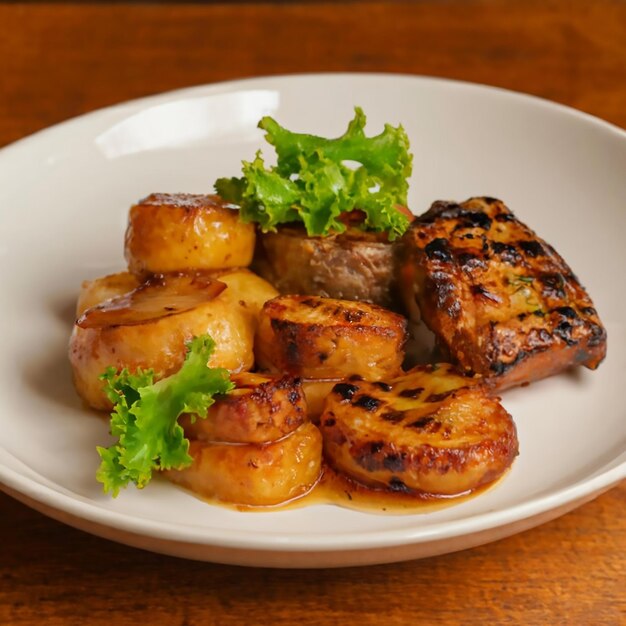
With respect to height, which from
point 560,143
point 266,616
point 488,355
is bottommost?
point 266,616

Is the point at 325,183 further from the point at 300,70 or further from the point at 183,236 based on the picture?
the point at 300,70

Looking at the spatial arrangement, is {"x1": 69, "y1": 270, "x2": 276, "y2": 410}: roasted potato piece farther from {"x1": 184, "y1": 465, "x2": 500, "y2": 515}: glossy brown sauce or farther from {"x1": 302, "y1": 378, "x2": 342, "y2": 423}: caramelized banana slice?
{"x1": 184, "y1": 465, "x2": 500, "y2": 515}: glossy brown sauce

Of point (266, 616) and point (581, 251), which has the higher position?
point (581, 251)

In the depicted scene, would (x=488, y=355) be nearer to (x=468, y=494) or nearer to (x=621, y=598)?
(x=468, y=494)

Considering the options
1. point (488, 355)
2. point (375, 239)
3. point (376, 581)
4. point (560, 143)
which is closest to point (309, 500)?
point (376, 581)

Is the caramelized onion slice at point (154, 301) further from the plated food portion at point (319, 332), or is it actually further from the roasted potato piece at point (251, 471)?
the roasted potato piece at point (251, 471)

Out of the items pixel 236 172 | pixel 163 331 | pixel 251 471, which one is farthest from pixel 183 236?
pixel 236 172
